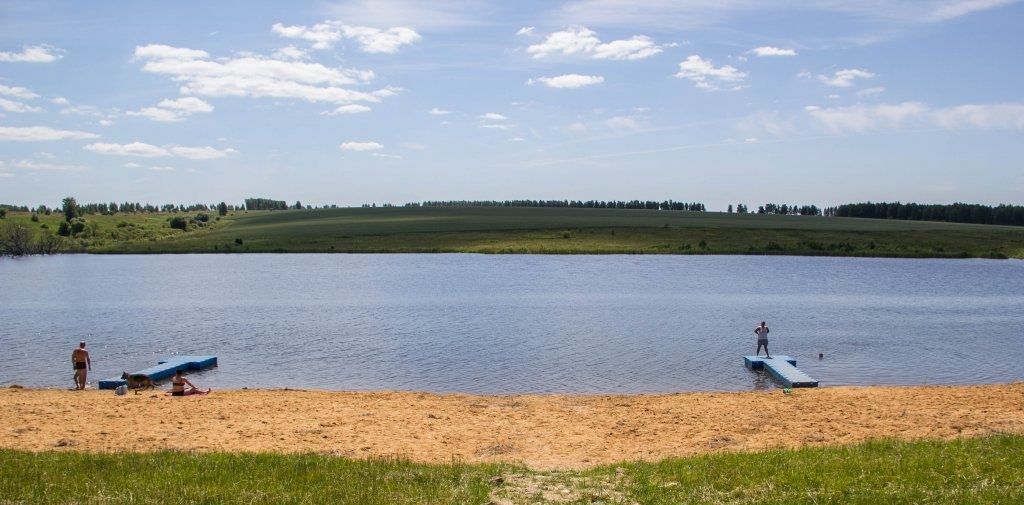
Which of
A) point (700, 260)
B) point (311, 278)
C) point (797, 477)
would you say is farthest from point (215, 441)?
point (700, 260)

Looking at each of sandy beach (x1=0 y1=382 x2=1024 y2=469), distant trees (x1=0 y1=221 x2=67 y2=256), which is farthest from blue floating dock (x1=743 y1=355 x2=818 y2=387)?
distant trees (x1=0 y1=221 x2=67 y2=256)

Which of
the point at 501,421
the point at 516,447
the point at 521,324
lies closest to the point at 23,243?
the point at 521,324

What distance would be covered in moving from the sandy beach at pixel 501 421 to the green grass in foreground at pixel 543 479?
7.65ft

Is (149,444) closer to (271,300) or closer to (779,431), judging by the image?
(779,431)

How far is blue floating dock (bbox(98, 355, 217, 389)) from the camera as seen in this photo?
1045 inches

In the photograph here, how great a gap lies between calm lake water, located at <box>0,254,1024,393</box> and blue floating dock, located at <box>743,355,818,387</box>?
1.78 ft

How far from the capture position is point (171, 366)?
1158 inches

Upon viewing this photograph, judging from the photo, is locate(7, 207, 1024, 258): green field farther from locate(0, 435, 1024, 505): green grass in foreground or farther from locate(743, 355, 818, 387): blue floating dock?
locate(0, 435, 1024, 505): green grass in foreground

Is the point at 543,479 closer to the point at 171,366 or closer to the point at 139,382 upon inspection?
the point at 139,382

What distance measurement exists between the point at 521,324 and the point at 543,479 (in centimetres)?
2869

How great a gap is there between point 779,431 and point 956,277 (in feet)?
193

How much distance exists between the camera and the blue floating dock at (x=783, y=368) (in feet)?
85.3

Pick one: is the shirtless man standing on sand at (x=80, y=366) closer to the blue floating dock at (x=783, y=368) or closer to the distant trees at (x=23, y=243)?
the blue floating dock at (x=783, y=368)

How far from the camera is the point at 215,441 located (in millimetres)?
17688
